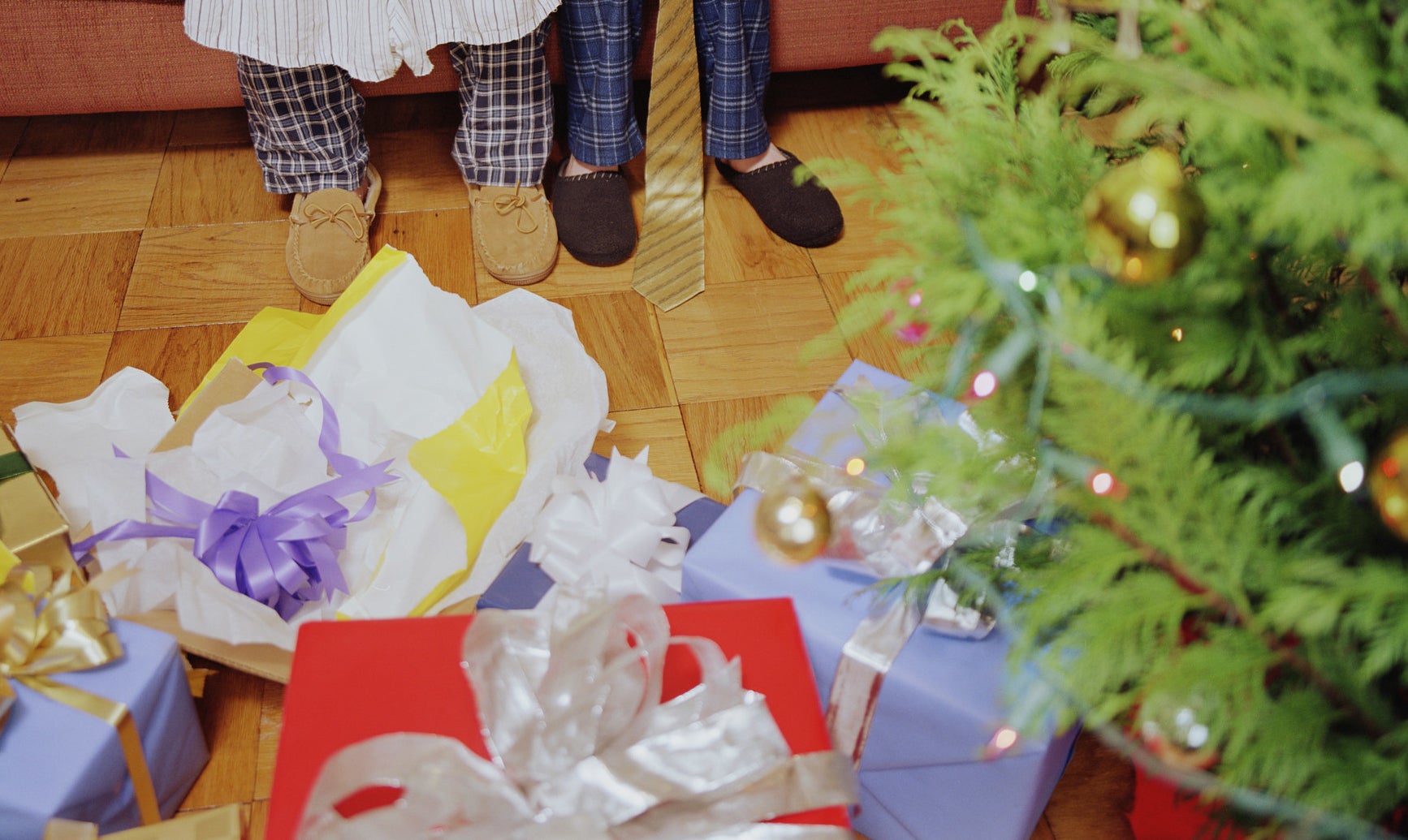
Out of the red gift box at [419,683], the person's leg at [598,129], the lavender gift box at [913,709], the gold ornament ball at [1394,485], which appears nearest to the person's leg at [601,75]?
the person's leg at [598,129]


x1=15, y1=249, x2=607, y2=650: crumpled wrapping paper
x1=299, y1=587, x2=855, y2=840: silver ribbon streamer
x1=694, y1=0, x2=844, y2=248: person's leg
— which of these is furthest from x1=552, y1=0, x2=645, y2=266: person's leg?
x1=299, y1=587, x2=855, y2=840: silver ribbon streamer

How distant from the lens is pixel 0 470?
827 millimetres

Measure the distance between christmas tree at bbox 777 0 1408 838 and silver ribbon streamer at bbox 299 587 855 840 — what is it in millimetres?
205

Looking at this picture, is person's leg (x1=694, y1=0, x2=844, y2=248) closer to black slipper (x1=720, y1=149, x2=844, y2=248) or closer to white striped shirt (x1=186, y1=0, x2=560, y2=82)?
black slipper (x1=720, y1=149, x2=844, y2=248)

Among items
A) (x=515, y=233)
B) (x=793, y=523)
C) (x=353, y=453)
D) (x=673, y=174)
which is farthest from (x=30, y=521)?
(x=673, y=174)

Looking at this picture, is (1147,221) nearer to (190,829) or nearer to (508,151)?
(190,829)

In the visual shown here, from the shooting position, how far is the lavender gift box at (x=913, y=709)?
68 cm

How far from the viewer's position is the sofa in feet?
4.46

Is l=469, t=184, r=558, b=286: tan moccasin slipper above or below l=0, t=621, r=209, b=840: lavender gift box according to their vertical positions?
below

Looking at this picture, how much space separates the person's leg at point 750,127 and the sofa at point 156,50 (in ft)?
0.30

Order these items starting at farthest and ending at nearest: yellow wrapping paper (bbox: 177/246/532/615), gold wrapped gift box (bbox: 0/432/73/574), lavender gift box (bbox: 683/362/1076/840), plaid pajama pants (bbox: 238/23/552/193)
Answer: plaid pajama pants (bbox: 238/23/552/193), yellow wrapping paper (bbox: 177/246/532/615), gold wrapped gift box (bbox: 0/432/73/574), lavender gift box (bbox: 683/362/1076/840)

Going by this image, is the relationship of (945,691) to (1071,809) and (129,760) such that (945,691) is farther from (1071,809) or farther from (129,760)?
(129,760)

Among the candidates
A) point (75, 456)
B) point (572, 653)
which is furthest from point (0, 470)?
point (572, 653)

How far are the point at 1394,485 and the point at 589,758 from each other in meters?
0.43
